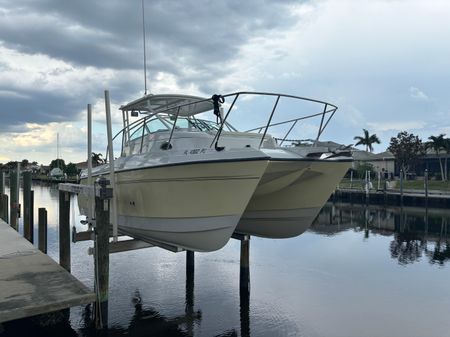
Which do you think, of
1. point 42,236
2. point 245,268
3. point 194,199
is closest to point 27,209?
point 42,236

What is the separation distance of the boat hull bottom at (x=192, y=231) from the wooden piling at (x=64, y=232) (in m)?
2.62

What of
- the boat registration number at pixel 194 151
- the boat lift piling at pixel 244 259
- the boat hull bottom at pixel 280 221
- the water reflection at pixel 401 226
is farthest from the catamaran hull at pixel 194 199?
the water reflection at pixel 401 226

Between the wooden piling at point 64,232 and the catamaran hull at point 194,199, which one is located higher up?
the catamaran hull at point 194,199

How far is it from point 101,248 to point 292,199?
3604 millimetres

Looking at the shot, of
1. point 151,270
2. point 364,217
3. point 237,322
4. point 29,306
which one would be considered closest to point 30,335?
point 29,306

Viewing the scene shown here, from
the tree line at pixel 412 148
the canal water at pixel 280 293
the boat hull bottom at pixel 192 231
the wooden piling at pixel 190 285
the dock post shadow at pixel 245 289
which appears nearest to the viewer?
the boat hull bottom at pixel 192 231

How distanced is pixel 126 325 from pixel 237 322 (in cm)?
223

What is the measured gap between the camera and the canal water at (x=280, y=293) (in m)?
8.26

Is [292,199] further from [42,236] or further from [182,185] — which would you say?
[42,236]

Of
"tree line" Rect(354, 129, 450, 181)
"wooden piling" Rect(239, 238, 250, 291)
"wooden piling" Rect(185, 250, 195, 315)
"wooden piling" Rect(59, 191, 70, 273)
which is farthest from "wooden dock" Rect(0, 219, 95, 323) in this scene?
"tree line" Rect(354, 129, 450, 181)

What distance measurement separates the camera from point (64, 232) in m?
9.32

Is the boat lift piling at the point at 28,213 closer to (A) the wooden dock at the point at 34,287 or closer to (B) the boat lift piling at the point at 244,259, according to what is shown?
(A) the wooden dock at the point at 34,287

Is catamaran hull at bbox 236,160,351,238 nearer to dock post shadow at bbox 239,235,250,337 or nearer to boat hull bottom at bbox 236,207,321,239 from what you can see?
boat hull bottom at bbox 236,207,321,239

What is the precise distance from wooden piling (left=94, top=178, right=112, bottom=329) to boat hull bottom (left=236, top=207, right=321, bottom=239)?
299cm
